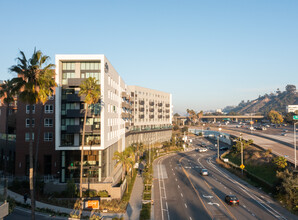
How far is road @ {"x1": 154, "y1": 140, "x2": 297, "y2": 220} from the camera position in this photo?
1188 inches

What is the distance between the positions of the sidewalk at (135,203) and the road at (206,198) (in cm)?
237

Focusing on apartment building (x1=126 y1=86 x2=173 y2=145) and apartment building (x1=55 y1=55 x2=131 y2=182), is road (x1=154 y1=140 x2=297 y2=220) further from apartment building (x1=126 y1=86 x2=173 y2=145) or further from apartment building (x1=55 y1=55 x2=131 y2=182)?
apartment building (x1=126 y1=86 x2=173 y2=145)

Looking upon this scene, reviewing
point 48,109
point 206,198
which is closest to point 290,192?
point 206,198

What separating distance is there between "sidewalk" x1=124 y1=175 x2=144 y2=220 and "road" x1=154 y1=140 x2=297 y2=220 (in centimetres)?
237

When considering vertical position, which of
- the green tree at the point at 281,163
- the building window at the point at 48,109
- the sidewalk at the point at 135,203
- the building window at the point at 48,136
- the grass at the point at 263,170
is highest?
the building window at the point at 48,109

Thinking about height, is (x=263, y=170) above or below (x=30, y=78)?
below

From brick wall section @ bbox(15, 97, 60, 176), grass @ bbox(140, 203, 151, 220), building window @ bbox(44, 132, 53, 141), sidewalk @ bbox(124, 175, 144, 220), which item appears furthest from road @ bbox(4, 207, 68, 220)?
building window @ bbox(44, 132, 53, 141)

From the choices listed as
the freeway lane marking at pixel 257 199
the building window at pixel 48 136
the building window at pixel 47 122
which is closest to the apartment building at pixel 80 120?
the building window at pixel 47 122

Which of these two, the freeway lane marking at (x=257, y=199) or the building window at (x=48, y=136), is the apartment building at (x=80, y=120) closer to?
the building window at (x=48, y=136)

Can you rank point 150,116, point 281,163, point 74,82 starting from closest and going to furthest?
point 74,82 → point 281,163 → point 150,116

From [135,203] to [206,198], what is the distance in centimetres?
1072

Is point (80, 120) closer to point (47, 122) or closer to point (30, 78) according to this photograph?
point (47, 122)

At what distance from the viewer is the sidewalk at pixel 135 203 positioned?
101ft

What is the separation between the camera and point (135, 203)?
36.0m
